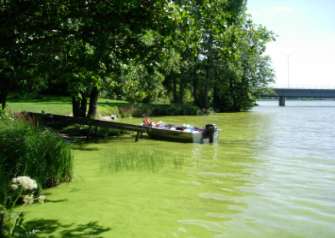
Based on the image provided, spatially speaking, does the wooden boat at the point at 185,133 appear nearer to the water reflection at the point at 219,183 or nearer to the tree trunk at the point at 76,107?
the water reflection at the point at 219,183

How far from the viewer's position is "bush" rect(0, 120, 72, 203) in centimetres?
1020

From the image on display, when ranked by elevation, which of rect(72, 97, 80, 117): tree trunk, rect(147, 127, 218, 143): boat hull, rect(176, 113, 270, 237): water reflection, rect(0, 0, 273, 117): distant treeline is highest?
rect(0, 0, 273, 117): distant treeline

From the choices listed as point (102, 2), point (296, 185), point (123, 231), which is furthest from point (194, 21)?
point (296, 185)

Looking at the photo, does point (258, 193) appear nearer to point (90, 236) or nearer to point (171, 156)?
point (90, 236)

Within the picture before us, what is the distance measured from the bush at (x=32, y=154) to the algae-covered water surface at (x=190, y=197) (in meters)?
0.50

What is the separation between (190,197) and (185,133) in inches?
522

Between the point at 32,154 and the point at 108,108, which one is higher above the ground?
the point at 108,108

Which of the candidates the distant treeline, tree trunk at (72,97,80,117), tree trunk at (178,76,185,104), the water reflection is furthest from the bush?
tree trunk at (178,76,185,104)

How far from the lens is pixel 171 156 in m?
19.0

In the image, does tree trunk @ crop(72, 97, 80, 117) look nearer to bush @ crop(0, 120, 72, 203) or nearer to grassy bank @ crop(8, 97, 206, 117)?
grassy bank @ crop(8, 97, 206, 117)

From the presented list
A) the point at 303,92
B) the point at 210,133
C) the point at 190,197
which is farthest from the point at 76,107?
the point at 303,92

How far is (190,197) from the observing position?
11336 millimetres

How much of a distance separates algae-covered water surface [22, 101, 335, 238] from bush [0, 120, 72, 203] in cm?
50

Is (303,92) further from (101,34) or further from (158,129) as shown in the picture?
(101,34)
